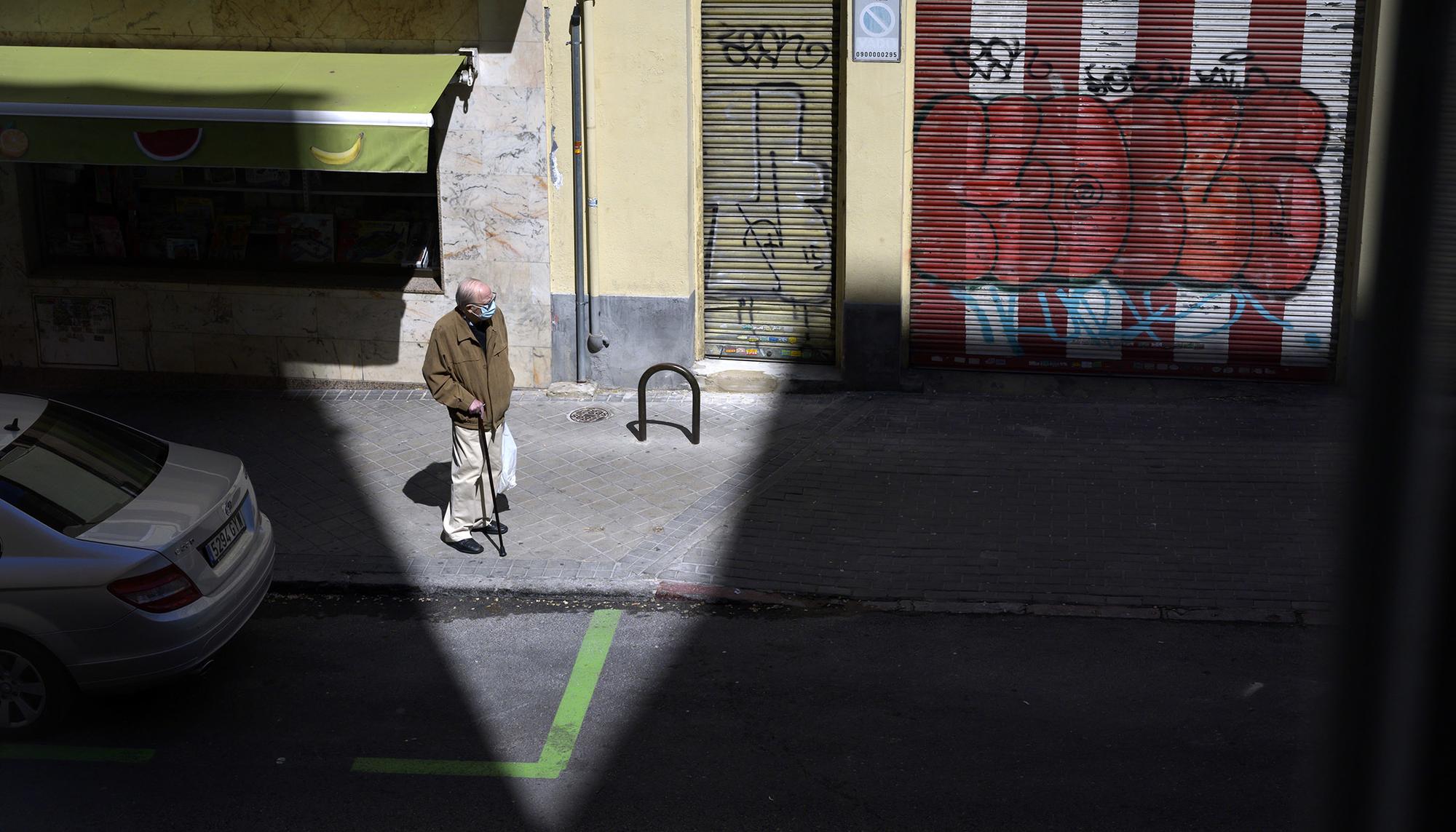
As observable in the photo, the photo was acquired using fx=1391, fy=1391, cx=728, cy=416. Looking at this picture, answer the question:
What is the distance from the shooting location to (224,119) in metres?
11.1

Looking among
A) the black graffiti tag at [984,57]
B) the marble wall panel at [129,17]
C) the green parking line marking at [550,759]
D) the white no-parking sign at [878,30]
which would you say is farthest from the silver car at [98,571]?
the black graffiti tag at [984,57]

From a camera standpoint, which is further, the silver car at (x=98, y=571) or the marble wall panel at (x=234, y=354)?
the marble wall panel at (x=234, y=354)

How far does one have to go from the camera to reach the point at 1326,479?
1038cm

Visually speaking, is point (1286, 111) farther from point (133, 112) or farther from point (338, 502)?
point (133, 112)

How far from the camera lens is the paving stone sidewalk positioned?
886 cm

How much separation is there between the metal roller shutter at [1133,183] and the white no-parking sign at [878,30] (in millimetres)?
514

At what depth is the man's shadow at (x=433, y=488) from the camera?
10.2 metres

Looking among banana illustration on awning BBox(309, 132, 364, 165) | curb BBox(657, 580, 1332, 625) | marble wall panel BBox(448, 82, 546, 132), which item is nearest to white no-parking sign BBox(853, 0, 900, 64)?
marble wall panel BBox(448, 82, 546, 132)

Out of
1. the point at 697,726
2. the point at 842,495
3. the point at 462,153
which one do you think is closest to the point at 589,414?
the point at 462,153

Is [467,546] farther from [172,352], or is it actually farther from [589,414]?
[172,352]

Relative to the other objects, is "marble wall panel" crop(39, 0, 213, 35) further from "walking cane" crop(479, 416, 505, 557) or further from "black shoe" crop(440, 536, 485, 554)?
"black shoe" crop(440, 536, 485, 554)

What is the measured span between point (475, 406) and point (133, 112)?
4671mm

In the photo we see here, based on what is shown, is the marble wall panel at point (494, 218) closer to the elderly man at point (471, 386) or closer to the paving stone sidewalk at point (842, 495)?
the paving stone sidewalk at point (842, 495)

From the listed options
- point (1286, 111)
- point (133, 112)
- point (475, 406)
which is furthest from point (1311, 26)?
point (133, 112)
